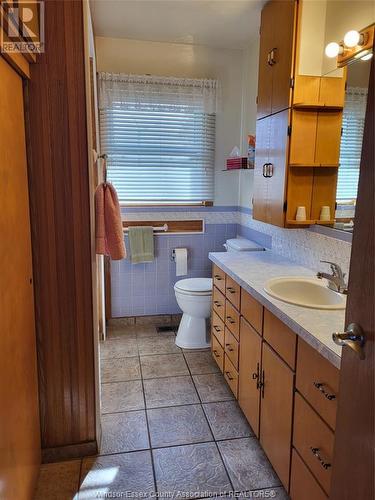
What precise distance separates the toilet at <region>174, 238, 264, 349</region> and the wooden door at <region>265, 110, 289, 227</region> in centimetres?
67

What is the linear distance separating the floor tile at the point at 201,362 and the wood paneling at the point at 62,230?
1.06m

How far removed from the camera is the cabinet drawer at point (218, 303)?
8.28 feet

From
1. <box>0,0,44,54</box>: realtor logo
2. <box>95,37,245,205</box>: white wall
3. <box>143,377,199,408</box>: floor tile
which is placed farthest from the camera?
<box>95,37,245,205</box>: white wall

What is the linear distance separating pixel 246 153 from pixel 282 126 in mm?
→ 1165

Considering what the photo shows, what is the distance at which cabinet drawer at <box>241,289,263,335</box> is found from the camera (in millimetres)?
1862

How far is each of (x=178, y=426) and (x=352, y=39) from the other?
2.27 m

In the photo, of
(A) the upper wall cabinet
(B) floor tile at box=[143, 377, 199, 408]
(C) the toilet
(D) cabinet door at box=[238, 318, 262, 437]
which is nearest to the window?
(C) the toilet

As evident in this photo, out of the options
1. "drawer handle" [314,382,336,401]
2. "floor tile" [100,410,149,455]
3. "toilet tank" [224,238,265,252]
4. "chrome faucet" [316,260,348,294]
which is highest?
"chrome faucet" [316,260,348,294]

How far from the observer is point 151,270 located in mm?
3521

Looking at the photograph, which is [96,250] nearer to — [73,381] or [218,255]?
[73,381]

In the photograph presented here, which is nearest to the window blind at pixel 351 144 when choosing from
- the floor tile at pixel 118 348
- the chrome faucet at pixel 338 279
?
the chrome faucet at pixel 338 279

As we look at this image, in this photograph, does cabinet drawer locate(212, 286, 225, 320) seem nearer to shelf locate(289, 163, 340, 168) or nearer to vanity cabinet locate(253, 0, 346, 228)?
vanity cabinet locate(253, 0, 346, 228)

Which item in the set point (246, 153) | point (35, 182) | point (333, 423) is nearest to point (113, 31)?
point (246, 153)

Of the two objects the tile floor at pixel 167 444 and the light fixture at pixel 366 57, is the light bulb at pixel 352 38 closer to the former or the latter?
the light fixture at pixel 366 57
